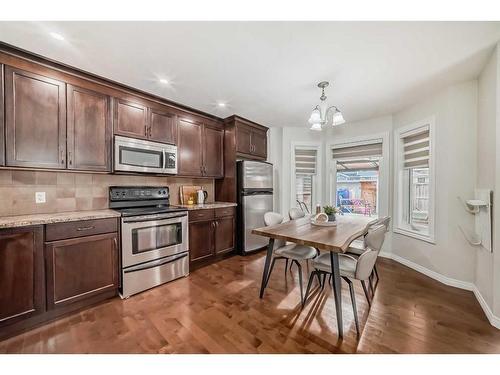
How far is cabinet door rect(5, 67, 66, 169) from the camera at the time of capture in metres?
1.81

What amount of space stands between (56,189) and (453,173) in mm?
4713

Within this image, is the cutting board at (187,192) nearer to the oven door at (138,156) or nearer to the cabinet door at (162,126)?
the oven door at (138,156)

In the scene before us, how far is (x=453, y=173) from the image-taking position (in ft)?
8.19

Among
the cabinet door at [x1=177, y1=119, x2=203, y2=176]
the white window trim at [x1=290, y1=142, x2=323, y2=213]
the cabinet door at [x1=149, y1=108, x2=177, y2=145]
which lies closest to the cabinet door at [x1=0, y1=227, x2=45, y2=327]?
the cabinet door at [x1=149, y1=108, x2=177, y2=145]

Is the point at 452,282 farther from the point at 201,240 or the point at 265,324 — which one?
the point at 201,240

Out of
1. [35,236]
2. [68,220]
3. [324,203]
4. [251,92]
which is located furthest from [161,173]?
[324,203]

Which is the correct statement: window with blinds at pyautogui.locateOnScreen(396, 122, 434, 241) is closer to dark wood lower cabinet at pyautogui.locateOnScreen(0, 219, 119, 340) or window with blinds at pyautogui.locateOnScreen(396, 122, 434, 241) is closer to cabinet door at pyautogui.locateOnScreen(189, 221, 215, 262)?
cabinet door at pyautogui.locateOnScreen(189, 221, 215, 262)

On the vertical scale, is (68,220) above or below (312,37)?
below

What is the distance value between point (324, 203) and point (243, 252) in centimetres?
199

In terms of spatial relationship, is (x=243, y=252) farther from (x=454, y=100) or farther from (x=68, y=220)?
(x=454, y=100)

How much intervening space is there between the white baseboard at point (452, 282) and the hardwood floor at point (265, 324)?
2.2 inches

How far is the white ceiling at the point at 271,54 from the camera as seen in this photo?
1558mm

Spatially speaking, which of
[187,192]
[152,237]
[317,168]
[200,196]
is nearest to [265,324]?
[152,237]
